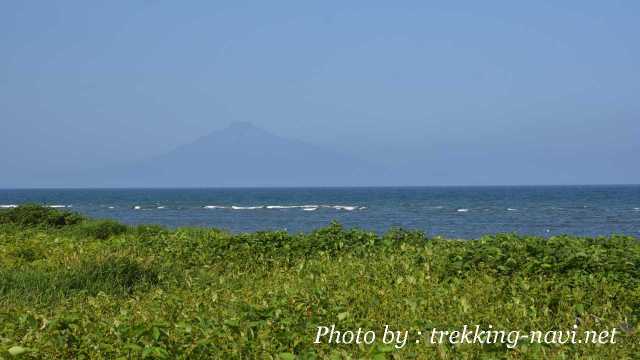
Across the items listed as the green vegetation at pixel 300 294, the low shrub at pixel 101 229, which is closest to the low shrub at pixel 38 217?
the low shrub at pixel 101 229

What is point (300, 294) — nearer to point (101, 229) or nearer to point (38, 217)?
point (101, 229)

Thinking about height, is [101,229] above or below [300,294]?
A: above

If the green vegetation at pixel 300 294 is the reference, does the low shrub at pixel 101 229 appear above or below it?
above

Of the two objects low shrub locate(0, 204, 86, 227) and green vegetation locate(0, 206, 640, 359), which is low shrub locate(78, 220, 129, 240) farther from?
green vegetation locate(0, 206, 640, 359)

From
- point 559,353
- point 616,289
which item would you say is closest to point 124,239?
point 616,289

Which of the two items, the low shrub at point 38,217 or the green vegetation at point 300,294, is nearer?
the green vegetation at point 300,294

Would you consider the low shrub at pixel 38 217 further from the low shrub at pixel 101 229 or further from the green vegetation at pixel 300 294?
the green vegetation at pixel 300 294

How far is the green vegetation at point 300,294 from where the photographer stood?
778 centimetres

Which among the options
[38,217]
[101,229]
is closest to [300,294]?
[101,229]

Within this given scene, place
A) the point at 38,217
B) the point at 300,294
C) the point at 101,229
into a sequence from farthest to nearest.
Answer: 1. the point at 38,217
2. the point at 101,229
3. the point at 300,294

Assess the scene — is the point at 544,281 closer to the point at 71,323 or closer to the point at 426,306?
A: the point at 426,306

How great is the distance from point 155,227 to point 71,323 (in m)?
14.7

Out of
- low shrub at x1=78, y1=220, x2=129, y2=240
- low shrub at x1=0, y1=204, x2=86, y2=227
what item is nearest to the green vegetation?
low shrub at x1=78, y1=220, x2=129, y2=240

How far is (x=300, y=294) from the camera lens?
10031 mm
